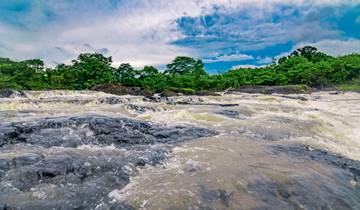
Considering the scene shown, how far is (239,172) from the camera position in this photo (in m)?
6.21

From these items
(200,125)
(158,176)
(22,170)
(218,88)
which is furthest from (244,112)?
(218,88)

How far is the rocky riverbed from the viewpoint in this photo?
5.00 m

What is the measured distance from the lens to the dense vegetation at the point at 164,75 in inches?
1661

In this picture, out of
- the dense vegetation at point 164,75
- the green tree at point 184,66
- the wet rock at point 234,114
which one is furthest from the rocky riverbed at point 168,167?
the green tree at point 184,66

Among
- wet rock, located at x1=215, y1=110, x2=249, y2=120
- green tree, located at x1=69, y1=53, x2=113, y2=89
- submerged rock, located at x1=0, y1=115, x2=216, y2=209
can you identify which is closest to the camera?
submerged rock, located at x1=0, y1=115, x2=216, y2=209

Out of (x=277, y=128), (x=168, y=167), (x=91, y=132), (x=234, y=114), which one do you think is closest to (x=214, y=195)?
(x=168, y=167)

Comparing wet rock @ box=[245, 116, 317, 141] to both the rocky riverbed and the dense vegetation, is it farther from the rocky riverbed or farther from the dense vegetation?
the dense vegetation

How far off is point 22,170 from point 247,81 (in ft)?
169

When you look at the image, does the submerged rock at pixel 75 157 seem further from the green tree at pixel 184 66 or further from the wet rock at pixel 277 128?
the green tree at pixel 184 66

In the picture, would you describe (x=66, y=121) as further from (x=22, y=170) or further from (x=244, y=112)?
(x=244, y=112)

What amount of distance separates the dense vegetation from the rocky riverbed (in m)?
30.0

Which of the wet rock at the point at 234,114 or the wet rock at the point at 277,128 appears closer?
the wet rock at the point at 277,128

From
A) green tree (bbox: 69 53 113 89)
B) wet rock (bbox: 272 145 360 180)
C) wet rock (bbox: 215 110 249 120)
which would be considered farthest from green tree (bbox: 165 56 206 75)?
wet rock (bbox: 272 145 360 180)

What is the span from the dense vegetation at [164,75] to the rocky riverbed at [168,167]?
2997cm
